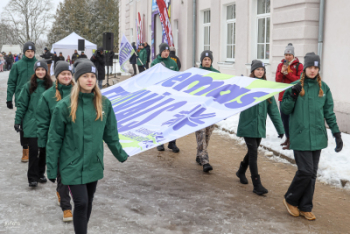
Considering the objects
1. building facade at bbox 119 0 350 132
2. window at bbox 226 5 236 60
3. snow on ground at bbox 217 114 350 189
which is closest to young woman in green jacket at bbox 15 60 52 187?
snow on ground at bbox 217 114 350 189

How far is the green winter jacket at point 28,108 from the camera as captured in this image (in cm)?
606

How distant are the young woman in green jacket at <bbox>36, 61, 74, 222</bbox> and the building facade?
253 inches

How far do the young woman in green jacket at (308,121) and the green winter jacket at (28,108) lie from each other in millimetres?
3404

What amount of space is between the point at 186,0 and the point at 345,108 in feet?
35.2

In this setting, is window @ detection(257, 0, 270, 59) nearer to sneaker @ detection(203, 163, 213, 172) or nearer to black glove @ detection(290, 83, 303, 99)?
sneaker @ detection(203, 163, 213, 172)

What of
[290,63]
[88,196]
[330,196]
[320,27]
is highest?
[320,27]

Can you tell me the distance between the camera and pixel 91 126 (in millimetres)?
3691

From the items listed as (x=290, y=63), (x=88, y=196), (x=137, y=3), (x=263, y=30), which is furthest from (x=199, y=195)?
(x=137, y=3)

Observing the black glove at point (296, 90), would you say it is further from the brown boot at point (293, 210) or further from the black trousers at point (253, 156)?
the brown boot at point (293, 210)

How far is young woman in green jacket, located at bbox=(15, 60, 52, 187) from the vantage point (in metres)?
5.99

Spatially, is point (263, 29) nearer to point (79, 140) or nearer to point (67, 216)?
point (67, 216)

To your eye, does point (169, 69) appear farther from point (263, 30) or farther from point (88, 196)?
point (263, 30)

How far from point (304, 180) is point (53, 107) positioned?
2929 mm

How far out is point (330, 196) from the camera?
229 inches
